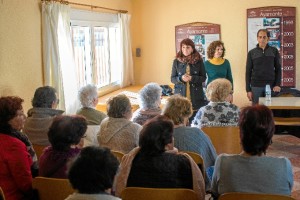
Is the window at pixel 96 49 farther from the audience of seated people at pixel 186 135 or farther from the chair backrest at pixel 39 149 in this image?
the audience of seated people at pixel 186 135

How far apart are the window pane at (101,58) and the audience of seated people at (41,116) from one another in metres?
2.77

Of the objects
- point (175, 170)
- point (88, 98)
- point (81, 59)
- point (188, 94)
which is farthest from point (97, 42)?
point (175, 170)

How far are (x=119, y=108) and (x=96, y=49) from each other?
3459 millimetres

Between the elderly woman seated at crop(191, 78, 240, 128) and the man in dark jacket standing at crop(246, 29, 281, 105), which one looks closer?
the elderly woman seated at crop(191, 78, 240, 128)

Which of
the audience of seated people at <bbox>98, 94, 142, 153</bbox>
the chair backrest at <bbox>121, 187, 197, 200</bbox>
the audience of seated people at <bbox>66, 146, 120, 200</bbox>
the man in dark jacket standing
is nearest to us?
the audience of seated people at <bbox>66, 146, 120, 200</bbox>

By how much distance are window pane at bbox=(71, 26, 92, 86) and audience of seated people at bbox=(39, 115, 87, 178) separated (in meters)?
3.31

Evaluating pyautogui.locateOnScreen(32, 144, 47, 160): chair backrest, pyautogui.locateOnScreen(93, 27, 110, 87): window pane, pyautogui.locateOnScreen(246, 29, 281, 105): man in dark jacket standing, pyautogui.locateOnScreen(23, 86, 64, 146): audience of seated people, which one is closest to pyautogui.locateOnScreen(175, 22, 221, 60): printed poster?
pyautogui.locateOnScreen(93, 27, 110, 87): window pane

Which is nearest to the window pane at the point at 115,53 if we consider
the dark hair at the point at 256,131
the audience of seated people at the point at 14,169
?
the audience of seated people at the point at 14,169

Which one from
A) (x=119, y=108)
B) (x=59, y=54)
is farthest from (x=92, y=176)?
(x=59, y=54)

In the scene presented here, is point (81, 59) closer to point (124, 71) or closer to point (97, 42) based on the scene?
point (97, 42)

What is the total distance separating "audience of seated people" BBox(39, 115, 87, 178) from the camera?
7.79ft

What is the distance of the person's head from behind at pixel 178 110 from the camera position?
9.43 feet

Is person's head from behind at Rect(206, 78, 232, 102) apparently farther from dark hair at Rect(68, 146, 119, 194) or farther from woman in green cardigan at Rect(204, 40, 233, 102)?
dark hair at Rect(68, 146, 119, 194)

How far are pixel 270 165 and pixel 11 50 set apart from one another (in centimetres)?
279
